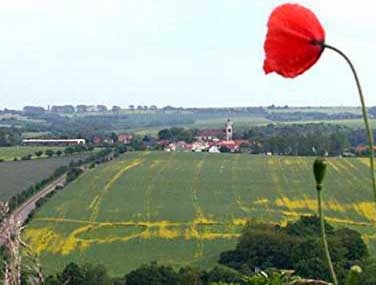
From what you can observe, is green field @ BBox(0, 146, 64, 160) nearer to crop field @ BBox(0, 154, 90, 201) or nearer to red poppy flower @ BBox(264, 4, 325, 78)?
crop field @ BBox(0, 154, 90, 201)

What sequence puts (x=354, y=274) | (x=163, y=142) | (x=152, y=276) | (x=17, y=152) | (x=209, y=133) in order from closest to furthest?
(x=354, y=274) → (x=152, y=276) → (x=17, y=152) → (x=163, y=142) → (x=209, y=133)

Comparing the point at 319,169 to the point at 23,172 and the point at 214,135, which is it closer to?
the point at 23,172

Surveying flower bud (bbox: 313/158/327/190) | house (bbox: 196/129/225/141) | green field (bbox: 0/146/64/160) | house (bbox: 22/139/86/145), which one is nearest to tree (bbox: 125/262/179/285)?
flower bud (bbox: 313/158/327/190)

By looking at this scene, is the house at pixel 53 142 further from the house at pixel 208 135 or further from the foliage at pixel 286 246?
the foliage at pixel 286 246

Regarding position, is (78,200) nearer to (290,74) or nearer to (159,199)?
(159,199)

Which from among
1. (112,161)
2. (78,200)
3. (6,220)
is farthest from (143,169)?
(6,220)

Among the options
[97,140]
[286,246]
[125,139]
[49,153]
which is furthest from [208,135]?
[286,246]
